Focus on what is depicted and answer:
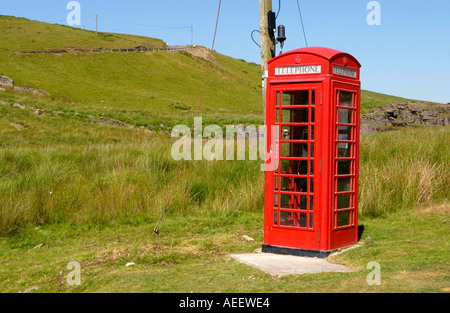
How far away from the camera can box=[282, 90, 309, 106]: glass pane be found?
6.48 metres

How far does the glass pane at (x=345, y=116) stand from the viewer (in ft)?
21.7

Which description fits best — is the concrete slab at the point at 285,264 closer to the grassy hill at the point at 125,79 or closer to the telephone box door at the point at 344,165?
the telephone box door at the point at 344,165

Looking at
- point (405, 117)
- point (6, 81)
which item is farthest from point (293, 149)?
point (6, 81)

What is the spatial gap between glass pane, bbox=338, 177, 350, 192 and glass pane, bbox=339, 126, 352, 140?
1.84ft

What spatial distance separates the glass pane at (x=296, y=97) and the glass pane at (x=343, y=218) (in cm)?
163

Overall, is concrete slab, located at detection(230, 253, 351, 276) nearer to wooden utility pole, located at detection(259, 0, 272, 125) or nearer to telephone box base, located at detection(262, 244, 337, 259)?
telephone box base, located at detection(262, 244, 337, 259)

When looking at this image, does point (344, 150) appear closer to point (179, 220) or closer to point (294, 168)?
point (294, 168)

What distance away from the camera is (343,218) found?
6.89m

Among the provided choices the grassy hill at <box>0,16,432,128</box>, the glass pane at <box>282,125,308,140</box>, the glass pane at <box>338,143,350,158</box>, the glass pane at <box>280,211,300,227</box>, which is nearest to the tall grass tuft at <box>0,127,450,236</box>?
the glass pane at <box>338,143,350,158</box>

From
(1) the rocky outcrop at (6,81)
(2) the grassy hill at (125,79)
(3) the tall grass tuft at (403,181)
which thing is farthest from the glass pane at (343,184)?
(1) the rocky outcrop at (6,81)

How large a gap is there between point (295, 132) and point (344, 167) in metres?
0.85

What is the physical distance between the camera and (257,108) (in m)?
61.3

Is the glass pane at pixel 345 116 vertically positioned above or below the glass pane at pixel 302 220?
above
